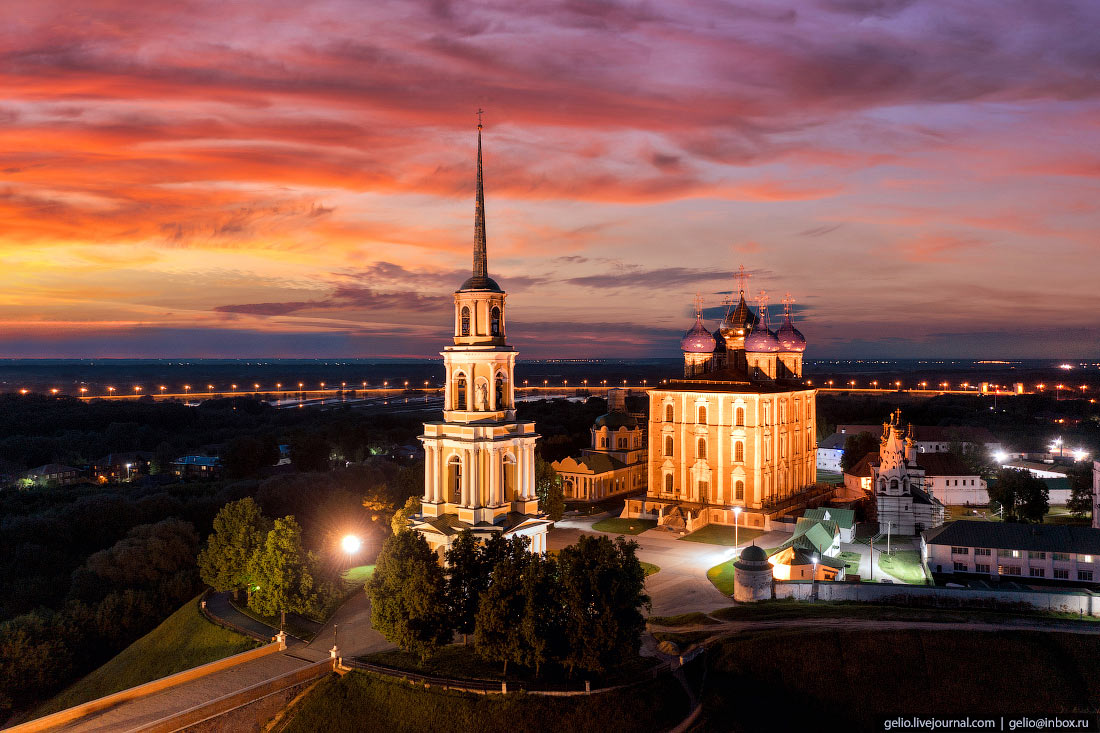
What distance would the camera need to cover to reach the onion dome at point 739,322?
6525cm

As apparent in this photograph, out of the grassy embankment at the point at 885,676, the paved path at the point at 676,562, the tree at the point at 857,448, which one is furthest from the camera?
the tree at the point at 857,448

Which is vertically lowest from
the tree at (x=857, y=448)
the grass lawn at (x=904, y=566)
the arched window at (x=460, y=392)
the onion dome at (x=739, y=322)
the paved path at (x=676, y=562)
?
the paved path at (x=676, y=562)

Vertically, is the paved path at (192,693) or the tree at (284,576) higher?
the tree at (284,576)

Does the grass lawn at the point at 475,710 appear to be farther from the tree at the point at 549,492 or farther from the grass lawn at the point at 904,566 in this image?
the tree at the point at 549,492

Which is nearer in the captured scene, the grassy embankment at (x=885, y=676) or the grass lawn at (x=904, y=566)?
the grassy embankment at (x=885, y=676)

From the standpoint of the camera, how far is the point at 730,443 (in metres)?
55.8

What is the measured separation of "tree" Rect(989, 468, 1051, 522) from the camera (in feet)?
163

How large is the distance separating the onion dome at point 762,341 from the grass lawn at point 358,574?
118 feet

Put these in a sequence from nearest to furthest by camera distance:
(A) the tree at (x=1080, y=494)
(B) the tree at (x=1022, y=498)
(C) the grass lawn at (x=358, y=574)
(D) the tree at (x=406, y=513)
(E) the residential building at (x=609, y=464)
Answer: (C) the grass lawn at (x=358, y=574) < (D) the tree at (x=406, y=513) < (B) the tree at (x=1022, y=498) < (A) the tree at (x=1080, y=494) < (E) the residential building at (x=609, y=464)

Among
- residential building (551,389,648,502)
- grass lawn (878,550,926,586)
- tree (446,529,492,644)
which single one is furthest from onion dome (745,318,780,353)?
tree (446,529,492,644)

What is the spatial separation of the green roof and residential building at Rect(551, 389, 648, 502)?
2240 centimetres

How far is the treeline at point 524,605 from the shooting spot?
25844 millimetres

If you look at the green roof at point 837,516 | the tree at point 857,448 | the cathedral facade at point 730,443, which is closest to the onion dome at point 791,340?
the cathedral facade at point 730,443

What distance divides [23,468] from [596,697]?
8662 centimetres
